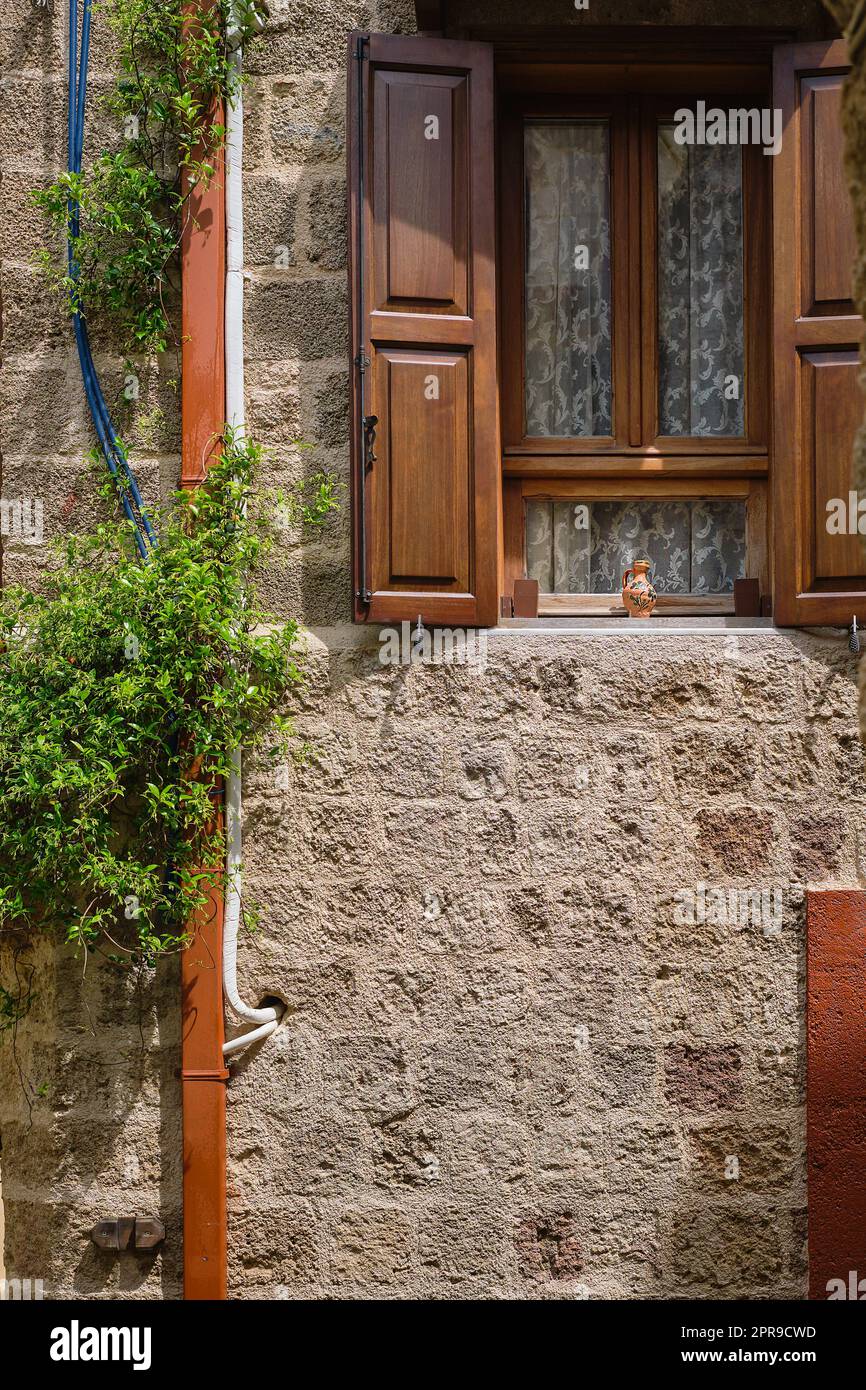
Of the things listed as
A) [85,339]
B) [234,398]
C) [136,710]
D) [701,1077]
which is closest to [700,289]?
[234,398]

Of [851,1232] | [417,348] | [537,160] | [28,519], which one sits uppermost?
[537,160]

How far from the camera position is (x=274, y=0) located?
390cm

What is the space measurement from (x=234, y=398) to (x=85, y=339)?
1.68ft

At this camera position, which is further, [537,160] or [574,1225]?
[537,160]

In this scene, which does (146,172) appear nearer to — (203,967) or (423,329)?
(423,329)

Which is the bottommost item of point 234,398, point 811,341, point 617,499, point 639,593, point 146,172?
point 639,593

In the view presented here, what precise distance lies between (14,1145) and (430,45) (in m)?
3.60

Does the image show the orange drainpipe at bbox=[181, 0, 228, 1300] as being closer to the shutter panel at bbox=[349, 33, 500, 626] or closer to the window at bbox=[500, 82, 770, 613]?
the shutter panel at bbox=[349, 33, 500, 626]

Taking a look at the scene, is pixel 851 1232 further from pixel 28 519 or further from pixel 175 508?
pixel 28 519

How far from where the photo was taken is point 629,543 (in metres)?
4.14

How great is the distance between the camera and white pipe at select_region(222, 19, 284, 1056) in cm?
368

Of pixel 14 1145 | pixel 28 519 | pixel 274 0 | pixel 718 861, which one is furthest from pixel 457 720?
pixel 274 0

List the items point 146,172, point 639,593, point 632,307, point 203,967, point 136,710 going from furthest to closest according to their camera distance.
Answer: point 632,307
point 639,593
point 146,172
point 203,967
point 136,710

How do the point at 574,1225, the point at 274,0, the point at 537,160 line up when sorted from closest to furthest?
1. the point at 574,1225
2. the point at 274,0
3. the point at 537,160
